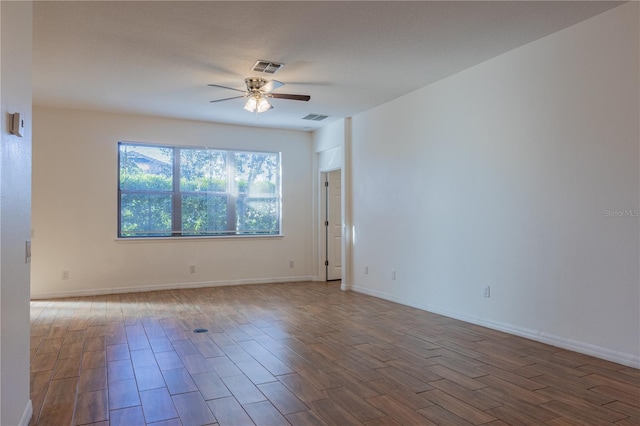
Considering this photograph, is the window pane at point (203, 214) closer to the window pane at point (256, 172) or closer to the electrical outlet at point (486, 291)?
the window pane at point (256, 172)

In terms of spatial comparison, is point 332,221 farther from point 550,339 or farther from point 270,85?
point 550,339

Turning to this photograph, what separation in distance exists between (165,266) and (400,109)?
4.32 metres

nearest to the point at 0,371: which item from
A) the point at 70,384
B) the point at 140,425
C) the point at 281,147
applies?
the point at 140,425

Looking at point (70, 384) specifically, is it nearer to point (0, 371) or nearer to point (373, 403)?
point (0, 371)

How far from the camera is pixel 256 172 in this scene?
747 centimetres

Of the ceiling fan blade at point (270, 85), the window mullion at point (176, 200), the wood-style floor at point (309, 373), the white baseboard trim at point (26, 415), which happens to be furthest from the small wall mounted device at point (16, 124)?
the window mullion at point (176, 200)

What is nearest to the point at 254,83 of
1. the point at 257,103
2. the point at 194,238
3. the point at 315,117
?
the point at 257,103

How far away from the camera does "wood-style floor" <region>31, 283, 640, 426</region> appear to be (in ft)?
7.80

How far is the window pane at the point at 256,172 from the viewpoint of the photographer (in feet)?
24.1

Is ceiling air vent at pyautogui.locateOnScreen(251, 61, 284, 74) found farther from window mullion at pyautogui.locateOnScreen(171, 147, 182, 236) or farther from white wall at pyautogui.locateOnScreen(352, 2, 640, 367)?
window mullion at pyautogui.locateOnScreen(171, 147, 182, 236)

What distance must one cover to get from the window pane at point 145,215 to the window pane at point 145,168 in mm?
160

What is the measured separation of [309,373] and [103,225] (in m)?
4.71

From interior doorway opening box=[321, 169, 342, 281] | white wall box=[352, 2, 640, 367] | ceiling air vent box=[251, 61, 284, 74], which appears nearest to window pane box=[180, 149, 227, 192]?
interior doorway opening box=[321, 169, 342, 281]

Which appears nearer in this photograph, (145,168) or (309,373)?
(309,373)
